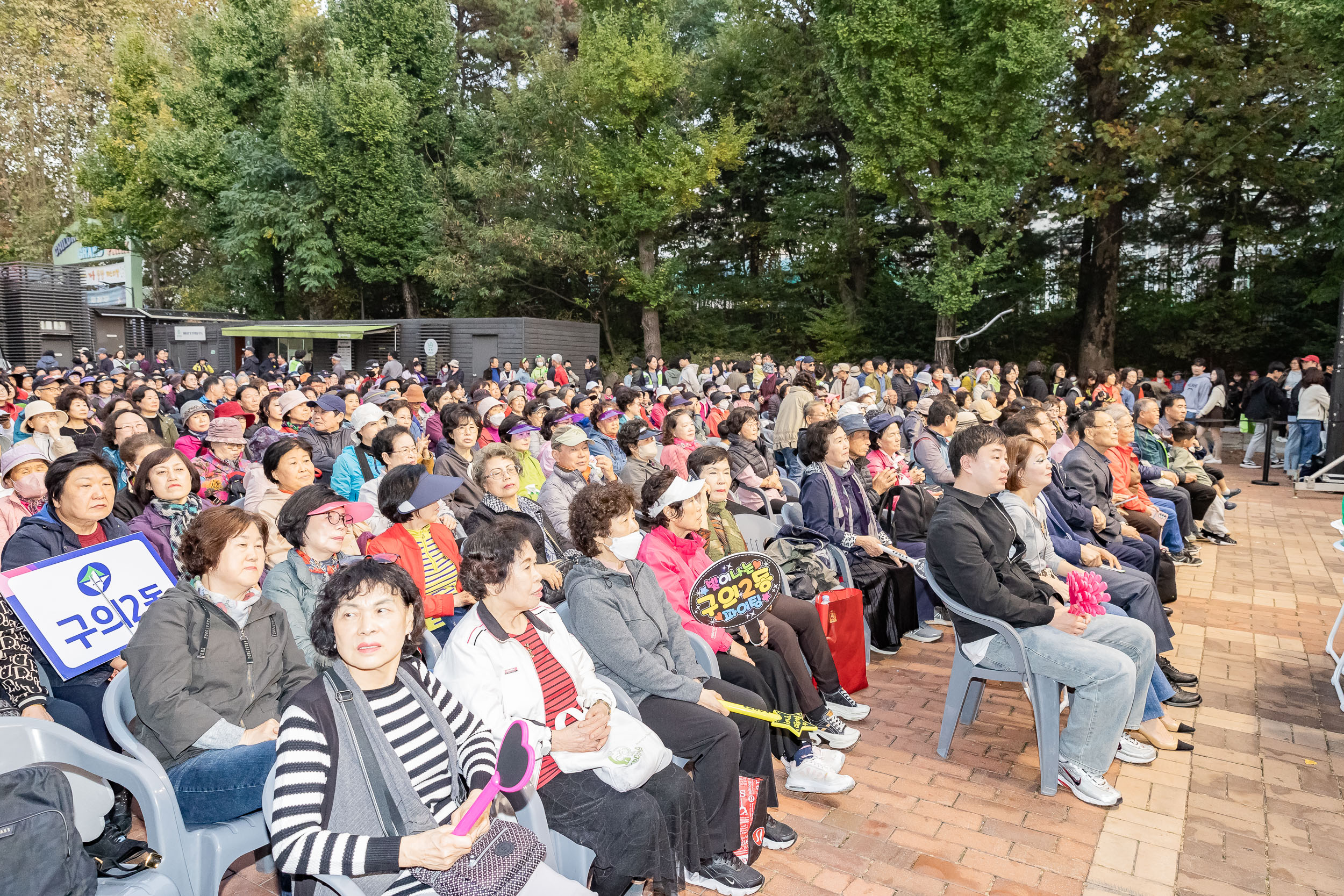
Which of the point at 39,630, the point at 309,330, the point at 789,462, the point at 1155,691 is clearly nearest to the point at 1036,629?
the point at 1155,691

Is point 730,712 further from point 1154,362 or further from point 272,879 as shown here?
point 1154,362

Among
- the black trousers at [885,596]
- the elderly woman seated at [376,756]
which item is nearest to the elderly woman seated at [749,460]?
the black trousers at [885,596]

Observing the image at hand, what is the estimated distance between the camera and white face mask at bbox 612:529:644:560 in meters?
3.40

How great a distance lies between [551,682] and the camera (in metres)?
2.88

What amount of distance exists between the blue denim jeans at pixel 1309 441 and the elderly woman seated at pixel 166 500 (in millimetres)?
14527

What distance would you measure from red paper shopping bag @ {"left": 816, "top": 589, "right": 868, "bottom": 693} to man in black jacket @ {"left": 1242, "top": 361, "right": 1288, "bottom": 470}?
10.9 m

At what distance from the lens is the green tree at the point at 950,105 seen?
17219mm

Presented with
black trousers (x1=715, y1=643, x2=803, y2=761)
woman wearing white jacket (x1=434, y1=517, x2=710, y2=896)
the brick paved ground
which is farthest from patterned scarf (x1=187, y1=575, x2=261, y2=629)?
black trousers (x1=715, y1=643, x2=803, y2=761)

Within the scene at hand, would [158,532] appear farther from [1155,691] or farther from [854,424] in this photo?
[1155,691]

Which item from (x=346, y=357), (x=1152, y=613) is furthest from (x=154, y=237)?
(x=1152, y=613)

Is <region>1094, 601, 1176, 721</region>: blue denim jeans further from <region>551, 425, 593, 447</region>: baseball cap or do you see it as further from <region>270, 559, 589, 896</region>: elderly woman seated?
<region>270, 559, 589, 896</region>: elderly woman seated

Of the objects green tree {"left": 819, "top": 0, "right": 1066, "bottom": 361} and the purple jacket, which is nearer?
the purple jacket

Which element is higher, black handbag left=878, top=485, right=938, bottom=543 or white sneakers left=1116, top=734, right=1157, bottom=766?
Answer: black handbag left=878, top=485, right=938, bottom=543

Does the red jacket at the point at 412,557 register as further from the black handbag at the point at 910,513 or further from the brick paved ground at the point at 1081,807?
the black handbag at the point at 910,513
